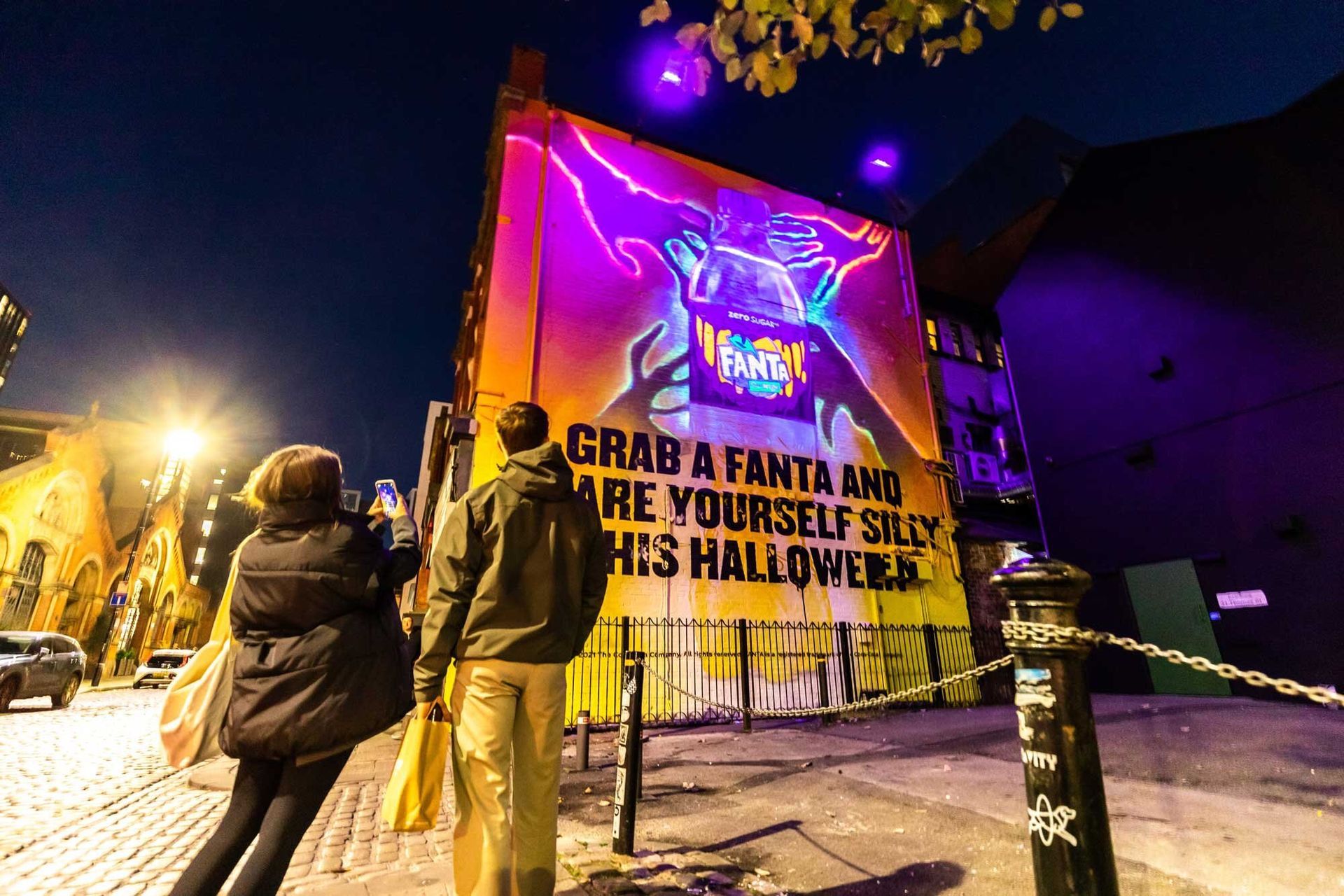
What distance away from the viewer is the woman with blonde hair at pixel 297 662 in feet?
6.64

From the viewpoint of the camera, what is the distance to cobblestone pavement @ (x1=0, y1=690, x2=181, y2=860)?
171 inches

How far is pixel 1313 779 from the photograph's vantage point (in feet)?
15.1

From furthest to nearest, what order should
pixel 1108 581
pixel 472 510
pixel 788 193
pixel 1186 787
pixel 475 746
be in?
1. pixel 788 193
2. pixel 1108 581
3. pixel 1186 787
4. pixel 472 510
5. pixel 475 746

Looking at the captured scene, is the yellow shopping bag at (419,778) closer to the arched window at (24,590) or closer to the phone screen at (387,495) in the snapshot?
the phone screen at (387,495)

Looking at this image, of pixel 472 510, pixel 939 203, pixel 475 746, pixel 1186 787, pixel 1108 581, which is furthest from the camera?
pixel 939 203

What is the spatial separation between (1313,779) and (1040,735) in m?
5.12

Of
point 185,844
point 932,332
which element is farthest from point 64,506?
point 932,332

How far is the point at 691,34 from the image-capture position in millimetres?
3521

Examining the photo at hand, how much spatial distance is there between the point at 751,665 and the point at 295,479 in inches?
426

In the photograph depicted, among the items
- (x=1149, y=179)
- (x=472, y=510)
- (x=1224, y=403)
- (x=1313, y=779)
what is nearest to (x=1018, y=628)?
(x=472, y=510)

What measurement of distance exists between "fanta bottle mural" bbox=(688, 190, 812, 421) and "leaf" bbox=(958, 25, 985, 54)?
10508 mm

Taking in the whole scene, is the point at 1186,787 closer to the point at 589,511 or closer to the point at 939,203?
the point at 589,511

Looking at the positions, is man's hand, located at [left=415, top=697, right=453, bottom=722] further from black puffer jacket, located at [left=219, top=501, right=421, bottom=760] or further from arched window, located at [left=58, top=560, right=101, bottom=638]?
arched window, located at [left=58, top=560, right=101, bottom=638]

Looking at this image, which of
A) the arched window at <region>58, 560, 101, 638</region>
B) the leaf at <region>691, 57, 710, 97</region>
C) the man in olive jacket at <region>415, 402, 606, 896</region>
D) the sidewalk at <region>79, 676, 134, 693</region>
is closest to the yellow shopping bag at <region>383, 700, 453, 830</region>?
the man in olive jacket at <region>415, 402, 606, 896</region>
